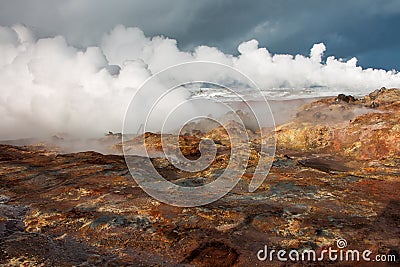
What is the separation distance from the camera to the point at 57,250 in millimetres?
12453

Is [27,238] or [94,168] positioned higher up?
[94,168]

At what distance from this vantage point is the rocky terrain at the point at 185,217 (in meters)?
12.1

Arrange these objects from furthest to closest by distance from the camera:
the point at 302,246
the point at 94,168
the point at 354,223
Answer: the point at 94,168 → the point at 354,223 → the point at 302,246

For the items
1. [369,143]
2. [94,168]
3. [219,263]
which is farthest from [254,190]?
[369,143]

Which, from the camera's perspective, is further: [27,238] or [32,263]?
[27,238]

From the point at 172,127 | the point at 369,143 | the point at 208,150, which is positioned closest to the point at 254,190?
the point at 208,150

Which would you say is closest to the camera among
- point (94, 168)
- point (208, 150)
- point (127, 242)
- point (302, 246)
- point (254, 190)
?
point (302, 246)

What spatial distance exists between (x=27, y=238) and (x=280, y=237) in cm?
1054

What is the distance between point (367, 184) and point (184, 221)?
1341cm

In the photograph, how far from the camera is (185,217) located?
50.9 feet

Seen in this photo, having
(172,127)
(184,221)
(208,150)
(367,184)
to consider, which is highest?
(172,127)

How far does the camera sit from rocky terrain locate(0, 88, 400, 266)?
39.6 ft

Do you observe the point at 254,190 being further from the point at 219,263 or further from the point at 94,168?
the point at 94,168

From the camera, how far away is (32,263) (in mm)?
11281
